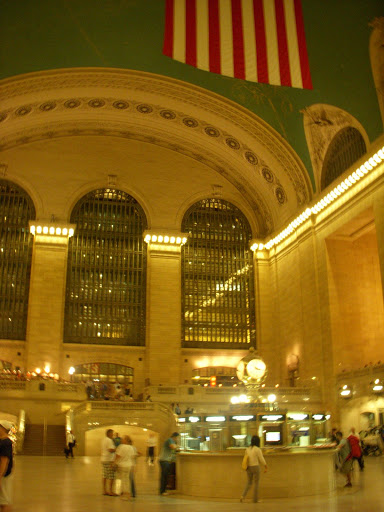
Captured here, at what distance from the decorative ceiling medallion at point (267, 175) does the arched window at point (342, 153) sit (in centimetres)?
352

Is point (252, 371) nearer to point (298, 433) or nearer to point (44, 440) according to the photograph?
point (298, 433)

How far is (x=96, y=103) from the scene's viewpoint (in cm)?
2841

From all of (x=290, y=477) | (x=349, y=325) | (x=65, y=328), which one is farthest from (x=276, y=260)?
(x=290, y=477)

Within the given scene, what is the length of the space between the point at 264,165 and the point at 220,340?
350 inches

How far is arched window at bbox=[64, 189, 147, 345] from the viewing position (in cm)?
2914

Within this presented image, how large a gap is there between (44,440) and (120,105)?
15.9 metres

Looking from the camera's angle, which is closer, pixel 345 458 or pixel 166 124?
pixel 345 458

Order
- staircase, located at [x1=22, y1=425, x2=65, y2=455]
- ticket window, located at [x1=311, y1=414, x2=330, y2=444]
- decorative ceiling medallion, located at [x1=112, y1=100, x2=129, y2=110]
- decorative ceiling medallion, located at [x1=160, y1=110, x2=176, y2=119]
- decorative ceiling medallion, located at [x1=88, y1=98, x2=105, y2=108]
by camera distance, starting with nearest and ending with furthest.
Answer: ticket window, located at [x1=311, y1=414, x2=330, y2=444] < staircase, located at [x1=22, y1=425, x2=65, y2=455] < decorative ceiling medallion, located at [x1=88, y1=98, x2=105, y2=108] < decorative ceiling medallion, located at [x1=112, y1=100, x2=129, y2=110] < decorative ceiling medallion, located at [x1=160, y1=110, x2=176, y2=119]

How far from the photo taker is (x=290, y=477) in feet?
33.1

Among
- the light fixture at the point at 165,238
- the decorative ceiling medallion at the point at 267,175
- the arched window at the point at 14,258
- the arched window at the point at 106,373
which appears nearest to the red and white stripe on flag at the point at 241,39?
the decorative ceiling medallion at the point at 267,175

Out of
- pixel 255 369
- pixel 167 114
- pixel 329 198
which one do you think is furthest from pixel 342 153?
pixel 255 369

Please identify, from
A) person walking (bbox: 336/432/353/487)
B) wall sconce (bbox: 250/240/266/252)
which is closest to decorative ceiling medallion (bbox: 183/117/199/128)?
wall sconce (bbox: 250/240/266/252)

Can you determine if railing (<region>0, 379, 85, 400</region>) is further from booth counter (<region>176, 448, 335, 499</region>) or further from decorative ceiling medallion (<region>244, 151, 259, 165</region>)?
decorative ceiling medallion (<region>244, 151, 259, 165</region>)

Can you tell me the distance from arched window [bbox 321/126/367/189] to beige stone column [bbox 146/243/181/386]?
842 cm
